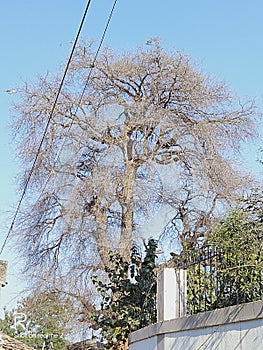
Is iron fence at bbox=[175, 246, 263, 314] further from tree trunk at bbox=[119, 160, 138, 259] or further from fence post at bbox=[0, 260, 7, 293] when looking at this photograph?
fence post at bbox=[0, 260, 7, 293]

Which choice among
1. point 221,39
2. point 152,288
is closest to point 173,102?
point 221,39

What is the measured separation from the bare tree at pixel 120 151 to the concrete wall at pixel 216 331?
4726 millimetres

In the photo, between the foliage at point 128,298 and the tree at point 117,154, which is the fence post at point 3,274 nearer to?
the tree at point 117,154

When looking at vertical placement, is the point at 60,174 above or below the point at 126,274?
above

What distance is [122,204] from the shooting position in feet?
36.6

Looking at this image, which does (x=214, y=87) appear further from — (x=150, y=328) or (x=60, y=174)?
(x=150, y=328)

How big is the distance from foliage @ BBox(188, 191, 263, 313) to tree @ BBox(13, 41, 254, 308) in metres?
4.96

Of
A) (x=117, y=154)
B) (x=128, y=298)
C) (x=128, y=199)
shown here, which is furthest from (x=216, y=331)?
(x=117, y=154)

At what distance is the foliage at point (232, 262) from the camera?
4.96 m

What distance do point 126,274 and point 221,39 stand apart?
10.9 feet

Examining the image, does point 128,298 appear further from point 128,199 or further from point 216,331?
point 216,331


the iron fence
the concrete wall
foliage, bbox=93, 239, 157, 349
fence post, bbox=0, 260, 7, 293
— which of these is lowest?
the concrete wall

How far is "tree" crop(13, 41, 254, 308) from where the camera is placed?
10859 mm

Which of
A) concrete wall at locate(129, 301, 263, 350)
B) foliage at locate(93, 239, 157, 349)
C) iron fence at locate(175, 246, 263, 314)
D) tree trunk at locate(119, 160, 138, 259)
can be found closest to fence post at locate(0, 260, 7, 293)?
tree trunk at locate(119, 160, 138, 259)
